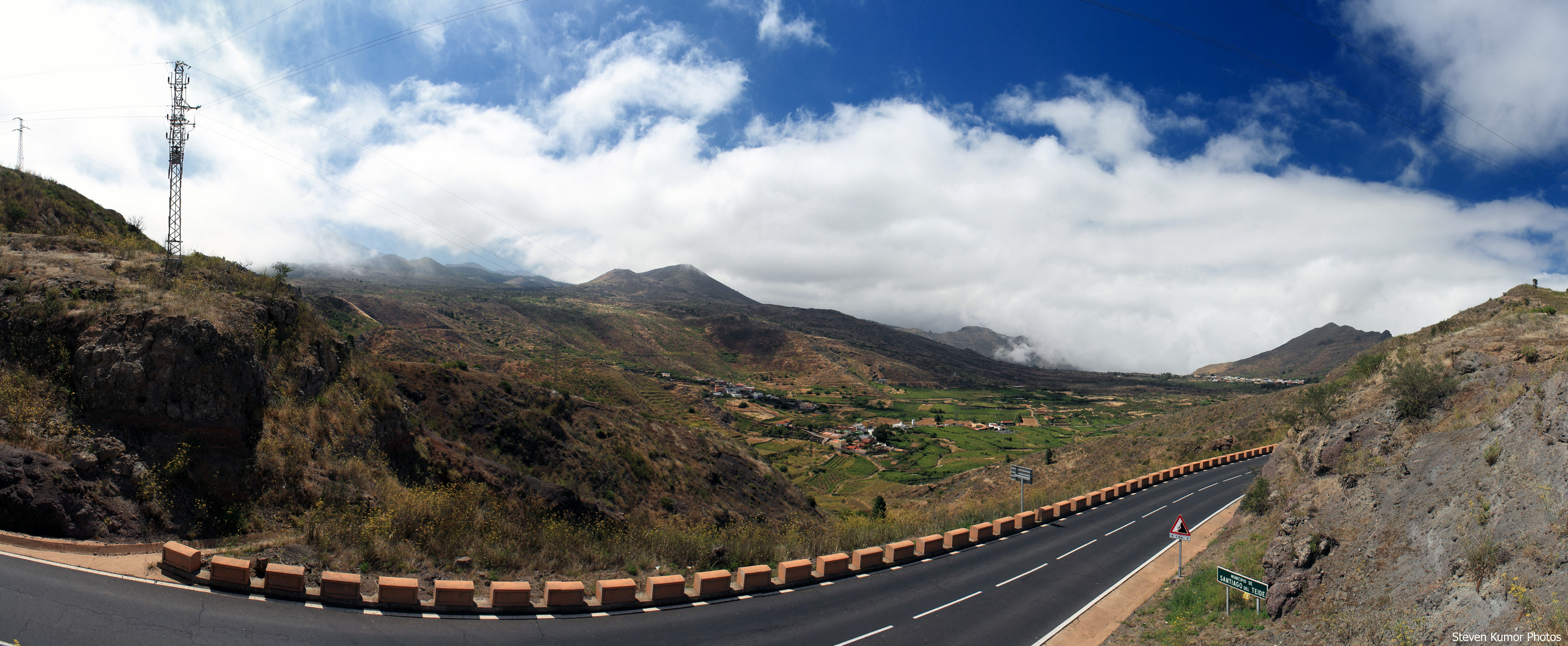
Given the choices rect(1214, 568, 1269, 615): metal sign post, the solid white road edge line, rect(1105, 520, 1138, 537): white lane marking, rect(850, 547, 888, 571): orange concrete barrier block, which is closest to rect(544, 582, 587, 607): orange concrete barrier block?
rect(850, 547, 888, 571): orange concrete barrier block

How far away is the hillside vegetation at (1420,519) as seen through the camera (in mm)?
8539

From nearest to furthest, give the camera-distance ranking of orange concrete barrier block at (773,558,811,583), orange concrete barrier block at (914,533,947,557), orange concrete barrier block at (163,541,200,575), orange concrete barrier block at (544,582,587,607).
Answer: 1. orange concrete barrier block at (163,541,200,575)
2. orange concrete barrier block at (544,582,587,607)
3. orange concrete barrier block at (773,558,811,583)
4. orange concrete barrier block at (914,533,947,557)

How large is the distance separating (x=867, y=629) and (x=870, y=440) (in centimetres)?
8707

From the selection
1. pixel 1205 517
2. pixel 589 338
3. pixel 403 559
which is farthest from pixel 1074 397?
pixel 403 559

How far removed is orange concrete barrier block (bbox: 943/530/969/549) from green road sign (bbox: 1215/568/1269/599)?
7598 mm

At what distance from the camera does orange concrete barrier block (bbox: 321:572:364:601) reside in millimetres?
9375

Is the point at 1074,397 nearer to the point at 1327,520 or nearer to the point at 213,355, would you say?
the point at 1327,520

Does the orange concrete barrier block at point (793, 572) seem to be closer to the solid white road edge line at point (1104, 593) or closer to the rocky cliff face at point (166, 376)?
the solid white road edge line at point (1104, 593)

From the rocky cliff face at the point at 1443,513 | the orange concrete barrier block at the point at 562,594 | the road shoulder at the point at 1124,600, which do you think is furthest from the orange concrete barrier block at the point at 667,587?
the rocky cliff face at the point at 1443,513

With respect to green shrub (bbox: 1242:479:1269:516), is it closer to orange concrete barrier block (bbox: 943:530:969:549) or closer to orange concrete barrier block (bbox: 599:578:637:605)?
orange concrete barrier block (bbox: 943:530:969:549)

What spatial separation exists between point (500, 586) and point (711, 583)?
415cm

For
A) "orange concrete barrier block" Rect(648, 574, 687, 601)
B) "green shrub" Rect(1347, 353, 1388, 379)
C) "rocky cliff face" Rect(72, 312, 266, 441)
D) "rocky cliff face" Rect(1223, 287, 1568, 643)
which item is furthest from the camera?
"green shrub" Rect(1347, 353, 1388, 379)

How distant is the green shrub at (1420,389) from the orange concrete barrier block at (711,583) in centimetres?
1932

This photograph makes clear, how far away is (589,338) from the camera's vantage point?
509 ft
